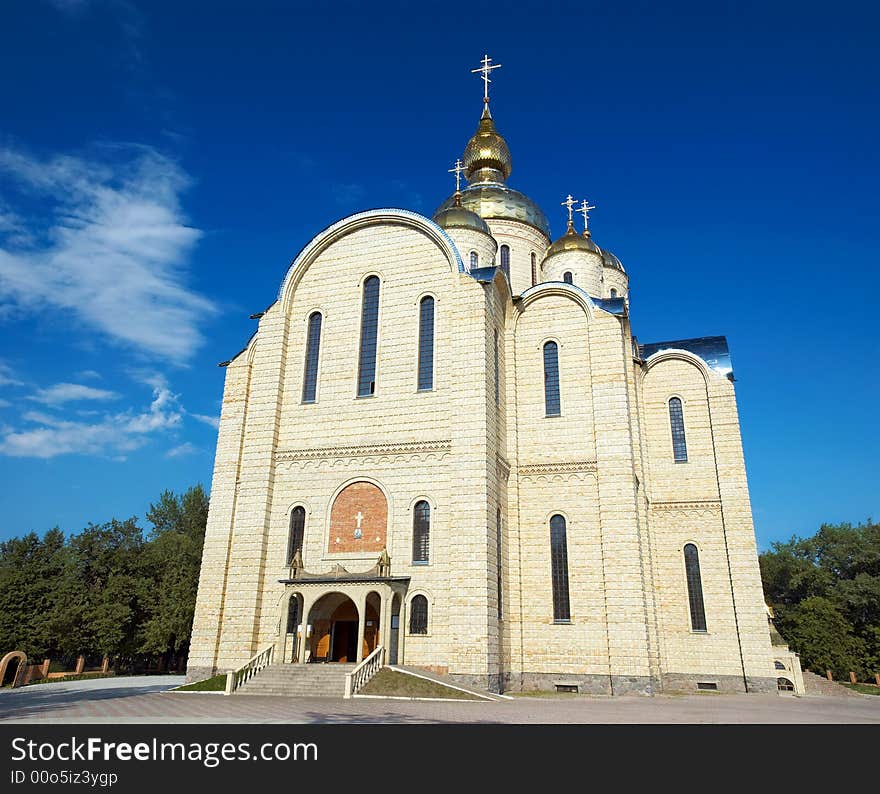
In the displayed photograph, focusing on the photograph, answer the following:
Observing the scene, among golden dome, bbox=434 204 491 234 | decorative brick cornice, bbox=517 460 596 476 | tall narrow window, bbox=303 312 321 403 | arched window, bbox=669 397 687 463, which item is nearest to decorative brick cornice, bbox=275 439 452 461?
tall narrow window, bbox=303 312 321 403

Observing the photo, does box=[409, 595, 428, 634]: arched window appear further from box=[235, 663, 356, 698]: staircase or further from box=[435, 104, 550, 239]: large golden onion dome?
box=[435, 104, 550, 239]: large golden onion dome

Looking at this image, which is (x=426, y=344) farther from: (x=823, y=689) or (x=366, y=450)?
(x=823, y=689)

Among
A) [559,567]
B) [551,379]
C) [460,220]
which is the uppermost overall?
[460,220]

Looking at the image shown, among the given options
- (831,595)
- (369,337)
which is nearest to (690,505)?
(369,337)

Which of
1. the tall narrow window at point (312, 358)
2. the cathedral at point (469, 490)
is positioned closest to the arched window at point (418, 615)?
the cathedral at point (469, 490)

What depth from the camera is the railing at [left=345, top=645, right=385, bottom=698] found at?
16.0 m

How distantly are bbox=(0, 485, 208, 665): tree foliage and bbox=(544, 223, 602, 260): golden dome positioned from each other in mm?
20977

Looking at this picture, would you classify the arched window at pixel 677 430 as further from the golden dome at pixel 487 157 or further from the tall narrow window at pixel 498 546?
the golden dome at pixel 487 157

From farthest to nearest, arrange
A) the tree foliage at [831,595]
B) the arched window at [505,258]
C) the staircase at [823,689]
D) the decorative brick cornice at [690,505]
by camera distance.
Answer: the tree foliage at [831,595] → the arched window at [505,258] → the decorative brick cornice at [690,505] → the staircase at [823,689]

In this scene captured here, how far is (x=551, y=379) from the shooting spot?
23.0m

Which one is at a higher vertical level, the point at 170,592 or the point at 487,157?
the point at 487,157

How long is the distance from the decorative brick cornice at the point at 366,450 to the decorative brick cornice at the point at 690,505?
8.67m

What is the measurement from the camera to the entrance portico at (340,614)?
18.5 meters

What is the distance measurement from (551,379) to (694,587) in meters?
8.32
